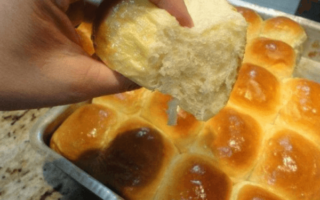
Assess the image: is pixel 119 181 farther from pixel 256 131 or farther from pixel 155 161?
pixel 256 131

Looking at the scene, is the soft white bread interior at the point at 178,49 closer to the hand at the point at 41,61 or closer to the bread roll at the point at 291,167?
the hand at the point at 41,61

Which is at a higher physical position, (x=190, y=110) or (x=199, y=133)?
(x=190, y=110)

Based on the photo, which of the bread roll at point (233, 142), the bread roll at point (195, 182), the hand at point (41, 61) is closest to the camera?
the hand at point (41, 61)

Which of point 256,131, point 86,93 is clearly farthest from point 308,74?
point 86,93

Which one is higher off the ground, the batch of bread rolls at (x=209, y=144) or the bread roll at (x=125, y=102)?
the bread roll at (x=125, y=102)

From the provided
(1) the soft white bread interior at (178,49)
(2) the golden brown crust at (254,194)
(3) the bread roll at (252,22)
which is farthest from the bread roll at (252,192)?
(3) the bread roll at (252,22)

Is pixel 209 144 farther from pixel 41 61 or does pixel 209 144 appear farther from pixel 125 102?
pixel 41 61

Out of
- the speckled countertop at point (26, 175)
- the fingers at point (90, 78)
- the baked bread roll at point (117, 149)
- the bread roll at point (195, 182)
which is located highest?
the fingers at point (90, 78)
